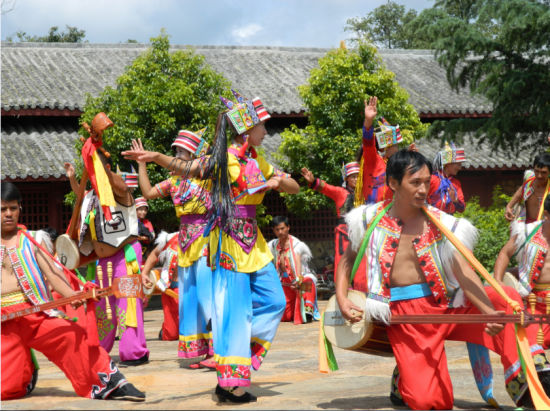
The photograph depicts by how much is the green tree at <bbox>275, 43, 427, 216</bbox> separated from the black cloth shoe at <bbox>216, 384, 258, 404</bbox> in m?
10.0

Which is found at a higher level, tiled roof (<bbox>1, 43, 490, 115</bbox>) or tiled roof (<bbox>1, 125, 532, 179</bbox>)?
tiled roof (<bbox>1, 43, 490, 115</bbox>)

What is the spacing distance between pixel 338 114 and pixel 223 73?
215 inches

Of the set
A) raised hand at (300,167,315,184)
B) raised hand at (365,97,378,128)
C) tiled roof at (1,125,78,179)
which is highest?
tiled roof at (1,125,78,179)

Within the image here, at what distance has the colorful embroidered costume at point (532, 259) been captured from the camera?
5840 millimetres

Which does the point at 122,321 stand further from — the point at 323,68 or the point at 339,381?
the point at 323,68

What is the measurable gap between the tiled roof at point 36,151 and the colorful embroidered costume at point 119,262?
8.07 m

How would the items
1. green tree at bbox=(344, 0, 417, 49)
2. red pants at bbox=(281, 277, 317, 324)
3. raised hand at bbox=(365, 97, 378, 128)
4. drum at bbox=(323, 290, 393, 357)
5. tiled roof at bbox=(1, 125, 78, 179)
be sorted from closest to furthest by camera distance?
drum at bbox=(323, 290, 393, 357) < raised hand at bbox=(365, 97, 378, 128) < red pants at bbox=(281, 277, 317, 324) < tiled roof at bbox=(1, 125, 78, 179) < green tree at bbox=(344, 0, 417, 49)

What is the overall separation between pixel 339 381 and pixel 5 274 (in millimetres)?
2474

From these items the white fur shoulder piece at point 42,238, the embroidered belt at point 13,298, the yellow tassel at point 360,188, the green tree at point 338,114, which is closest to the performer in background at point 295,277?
the green tree at point 338,114

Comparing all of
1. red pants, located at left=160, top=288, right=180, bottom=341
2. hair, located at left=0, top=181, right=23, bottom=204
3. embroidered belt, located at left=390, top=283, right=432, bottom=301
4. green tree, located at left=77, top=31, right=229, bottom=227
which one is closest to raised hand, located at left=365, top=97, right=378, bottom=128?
embroidered belt, located at left=390, top=283, right=432, bottom=301

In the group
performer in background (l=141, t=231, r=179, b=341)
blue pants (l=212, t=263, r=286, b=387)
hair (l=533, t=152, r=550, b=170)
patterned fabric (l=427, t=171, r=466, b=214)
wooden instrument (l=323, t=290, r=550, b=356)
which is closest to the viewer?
wooden instrument (l=323, t=290, r=550, b=356)

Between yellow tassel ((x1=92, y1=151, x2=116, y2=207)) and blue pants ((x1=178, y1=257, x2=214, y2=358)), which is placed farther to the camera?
blue pants ((x1=178, y1=257, x2=214, y2=358))

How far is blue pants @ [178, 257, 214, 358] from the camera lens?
6914mm

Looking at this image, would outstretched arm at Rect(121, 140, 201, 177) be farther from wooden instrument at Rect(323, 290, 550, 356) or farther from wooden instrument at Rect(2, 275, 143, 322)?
wooden instrument at Rect(323, 290, 550, 356)
